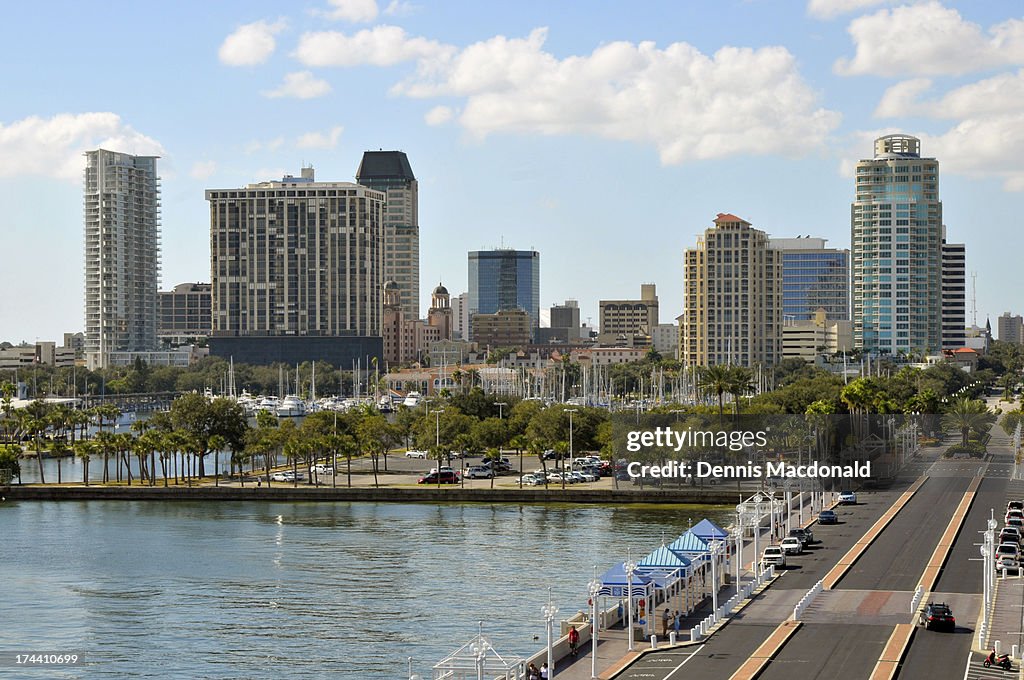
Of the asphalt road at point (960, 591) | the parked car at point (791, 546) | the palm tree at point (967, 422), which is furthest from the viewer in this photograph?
the palm tree at point (967, 422)

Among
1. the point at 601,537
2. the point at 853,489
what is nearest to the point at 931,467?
the point at 853,489

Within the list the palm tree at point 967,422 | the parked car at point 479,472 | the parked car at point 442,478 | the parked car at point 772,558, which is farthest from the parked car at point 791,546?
the parked car at point 479,472

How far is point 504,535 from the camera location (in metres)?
97.6

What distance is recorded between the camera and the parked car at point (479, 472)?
131125 mm

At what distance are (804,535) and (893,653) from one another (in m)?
29.8

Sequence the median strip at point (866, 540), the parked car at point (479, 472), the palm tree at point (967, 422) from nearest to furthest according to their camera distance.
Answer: the median strip at point (866, 540) → the palm tree at point (967, 422) → the parked car at point (479, 472)

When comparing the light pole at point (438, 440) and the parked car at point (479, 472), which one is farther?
the parked car at point (479, 472)

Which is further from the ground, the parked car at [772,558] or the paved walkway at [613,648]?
the parked car at [772,558]

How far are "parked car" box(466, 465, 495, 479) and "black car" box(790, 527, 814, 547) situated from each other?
46687mm

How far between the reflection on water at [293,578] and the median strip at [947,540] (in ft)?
50.1

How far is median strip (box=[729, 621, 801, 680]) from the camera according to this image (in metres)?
50.8

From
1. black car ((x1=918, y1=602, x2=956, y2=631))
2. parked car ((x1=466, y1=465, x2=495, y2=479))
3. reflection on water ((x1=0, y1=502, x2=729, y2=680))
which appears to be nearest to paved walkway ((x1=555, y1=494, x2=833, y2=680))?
reflection on water ((x1=0, y1=502, x2=729, y2=680))

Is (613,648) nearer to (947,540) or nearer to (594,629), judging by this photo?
(594,629)

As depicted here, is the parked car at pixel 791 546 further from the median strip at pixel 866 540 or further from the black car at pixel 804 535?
the median strip at pixel 866 540
